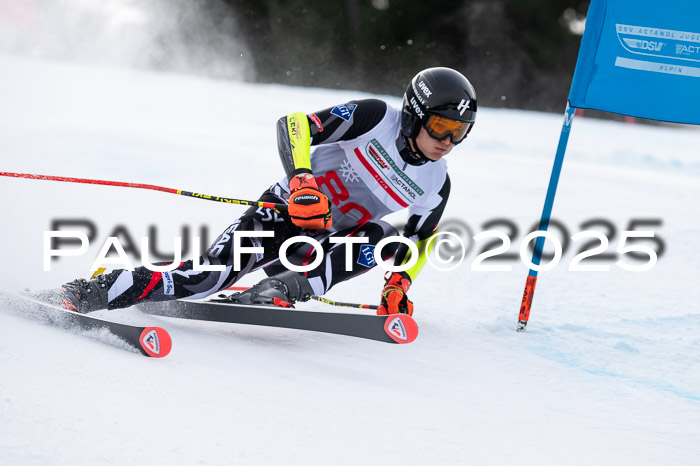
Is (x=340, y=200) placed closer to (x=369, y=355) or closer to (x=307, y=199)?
(x=307, y=199)

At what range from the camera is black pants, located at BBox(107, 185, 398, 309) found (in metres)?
3.12

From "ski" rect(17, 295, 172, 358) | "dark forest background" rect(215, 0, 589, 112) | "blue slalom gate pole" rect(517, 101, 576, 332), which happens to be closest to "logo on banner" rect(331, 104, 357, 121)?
"blue slalom gate pole" rect(517, 101, 576, 332)

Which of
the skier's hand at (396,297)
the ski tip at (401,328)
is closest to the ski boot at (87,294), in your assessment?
the ski tip at (401,328)

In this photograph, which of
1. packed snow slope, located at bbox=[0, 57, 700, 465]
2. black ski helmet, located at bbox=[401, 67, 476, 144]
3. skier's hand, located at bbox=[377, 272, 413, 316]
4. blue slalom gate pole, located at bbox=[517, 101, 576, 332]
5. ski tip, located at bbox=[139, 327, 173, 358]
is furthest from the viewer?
blue slalom gate pole, located at bbox=[517, 101, 576, 332]

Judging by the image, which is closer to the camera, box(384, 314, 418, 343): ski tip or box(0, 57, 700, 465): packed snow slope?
box(0, 57, 700, 465): packed snow slope

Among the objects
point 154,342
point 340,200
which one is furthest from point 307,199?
point 154,342

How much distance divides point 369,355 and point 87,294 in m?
1.13

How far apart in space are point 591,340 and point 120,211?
3720mm

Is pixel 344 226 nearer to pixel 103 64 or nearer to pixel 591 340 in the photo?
pixel 591 340

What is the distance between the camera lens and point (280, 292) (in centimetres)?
316

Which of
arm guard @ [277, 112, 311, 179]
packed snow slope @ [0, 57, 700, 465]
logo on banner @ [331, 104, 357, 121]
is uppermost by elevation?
logo on banner @ [331, 104, 357, 121]

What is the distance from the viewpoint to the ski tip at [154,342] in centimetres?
256
